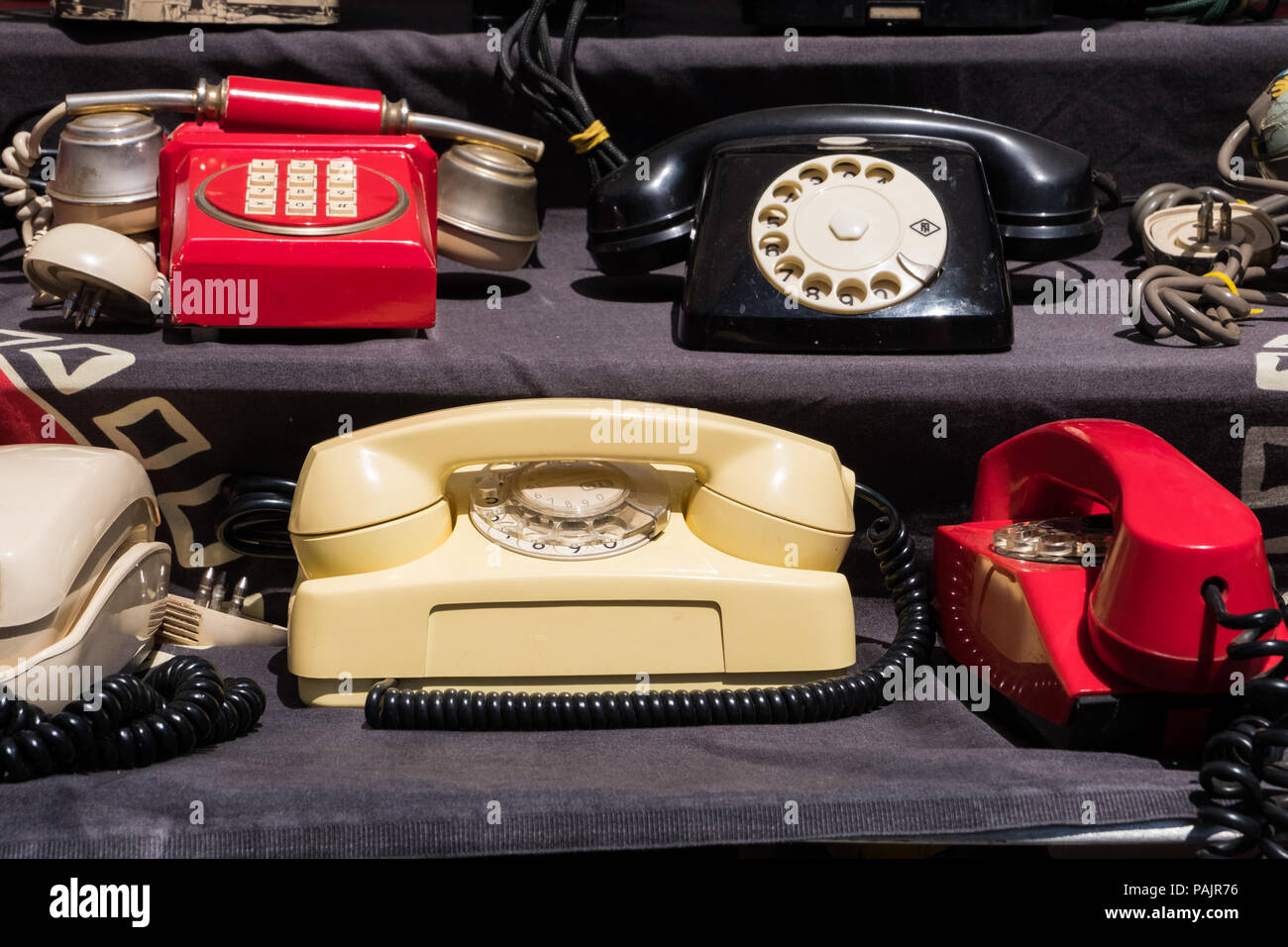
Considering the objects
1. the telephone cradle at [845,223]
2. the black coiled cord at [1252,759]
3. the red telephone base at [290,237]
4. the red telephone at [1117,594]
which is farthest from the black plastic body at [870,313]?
the black coiled cord at [1252,759]

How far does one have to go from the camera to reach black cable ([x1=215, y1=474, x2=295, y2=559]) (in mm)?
971

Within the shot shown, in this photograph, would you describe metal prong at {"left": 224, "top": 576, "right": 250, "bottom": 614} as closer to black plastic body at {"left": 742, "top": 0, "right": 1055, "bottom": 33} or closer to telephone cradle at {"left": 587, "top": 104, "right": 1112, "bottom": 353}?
telephone cradle at {"left": 587, "top": 104, "right": 1112, "bottom": 353}

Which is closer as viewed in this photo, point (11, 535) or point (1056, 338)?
point (11, 535)

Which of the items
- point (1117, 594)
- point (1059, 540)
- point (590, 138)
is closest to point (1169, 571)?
point (1117, 594)

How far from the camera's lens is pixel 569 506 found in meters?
0.88

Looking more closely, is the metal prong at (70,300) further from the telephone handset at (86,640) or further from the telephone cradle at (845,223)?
the telephone cradle at (845,223)

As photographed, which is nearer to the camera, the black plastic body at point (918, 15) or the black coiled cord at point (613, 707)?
the black coiled cord at point (613, 707)

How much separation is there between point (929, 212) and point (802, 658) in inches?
16.9

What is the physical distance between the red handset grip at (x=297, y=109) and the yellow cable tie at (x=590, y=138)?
0.79 ft

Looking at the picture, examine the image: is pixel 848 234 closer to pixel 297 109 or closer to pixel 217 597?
pixel 297 109

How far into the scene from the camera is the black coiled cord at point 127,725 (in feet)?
2.25

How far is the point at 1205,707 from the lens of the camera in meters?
0.74
